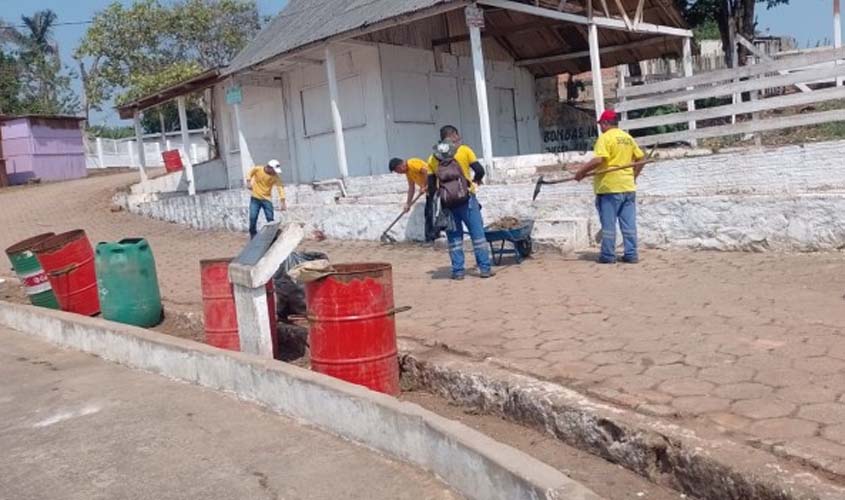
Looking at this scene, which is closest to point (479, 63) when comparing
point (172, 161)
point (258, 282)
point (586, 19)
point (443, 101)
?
Answer: point (586, 19)

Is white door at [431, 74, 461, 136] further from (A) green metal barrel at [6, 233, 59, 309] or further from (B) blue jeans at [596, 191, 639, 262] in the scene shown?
(A) green metal barrel at [6, 233, 59, 309]

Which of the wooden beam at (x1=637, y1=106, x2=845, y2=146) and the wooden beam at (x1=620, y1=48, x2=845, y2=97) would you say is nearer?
the wooden beam at (x1=637, y1=106, x2=845, y2=146)

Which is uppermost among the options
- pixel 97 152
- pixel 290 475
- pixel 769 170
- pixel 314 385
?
pixel 97 152

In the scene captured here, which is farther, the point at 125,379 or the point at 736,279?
the point at 736,279

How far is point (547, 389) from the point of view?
14.5 feet

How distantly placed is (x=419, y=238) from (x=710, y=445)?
8.45 meters

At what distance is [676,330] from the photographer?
17.9ft

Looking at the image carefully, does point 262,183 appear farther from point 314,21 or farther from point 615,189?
point 615,189

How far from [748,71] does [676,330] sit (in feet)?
20.1

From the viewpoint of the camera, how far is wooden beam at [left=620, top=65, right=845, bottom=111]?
30.5 ft

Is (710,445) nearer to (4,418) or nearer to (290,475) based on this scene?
(290,475)

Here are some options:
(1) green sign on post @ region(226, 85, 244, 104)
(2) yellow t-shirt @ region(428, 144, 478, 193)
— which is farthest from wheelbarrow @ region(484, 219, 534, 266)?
(1) green sign on post @ region(226, 85, 244, 104)

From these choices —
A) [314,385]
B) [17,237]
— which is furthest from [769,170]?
→ [17,237]

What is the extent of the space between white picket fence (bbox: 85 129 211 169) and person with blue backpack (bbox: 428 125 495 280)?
98.1ft
